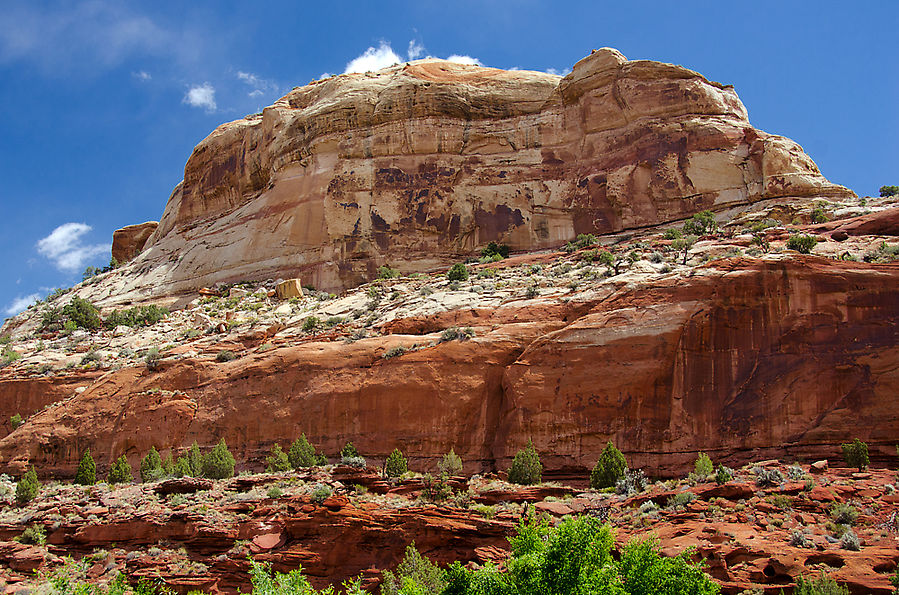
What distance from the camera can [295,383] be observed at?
102ft

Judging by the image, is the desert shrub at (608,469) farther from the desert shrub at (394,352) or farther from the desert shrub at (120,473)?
the desert shrub at (120,473)

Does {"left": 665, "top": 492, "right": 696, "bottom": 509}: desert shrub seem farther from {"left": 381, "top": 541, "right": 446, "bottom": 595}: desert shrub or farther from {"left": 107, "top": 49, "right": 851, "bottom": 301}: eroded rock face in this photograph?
{"left": 107, "top": 49, "right": 851, "bottom": 301}: eroded rock face

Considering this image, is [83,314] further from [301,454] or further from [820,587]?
[820,587]

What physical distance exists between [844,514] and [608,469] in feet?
22.8

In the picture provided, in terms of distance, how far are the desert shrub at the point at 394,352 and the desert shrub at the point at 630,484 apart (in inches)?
403

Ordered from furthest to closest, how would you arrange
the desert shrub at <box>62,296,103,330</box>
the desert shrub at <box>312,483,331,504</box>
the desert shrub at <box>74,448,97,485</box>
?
the desert shrub at <box>62,296,103,330</box> → the desert shrub at <box>74,448,97,485</box> → the desert shrub at <box>312,483,331,504</box>

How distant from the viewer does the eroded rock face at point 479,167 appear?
44.2 meters

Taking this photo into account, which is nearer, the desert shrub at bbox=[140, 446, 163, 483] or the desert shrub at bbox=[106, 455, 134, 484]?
the desert shrub at bbox=[140, 446, 163, 483]

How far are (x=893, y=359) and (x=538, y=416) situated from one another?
1036cm

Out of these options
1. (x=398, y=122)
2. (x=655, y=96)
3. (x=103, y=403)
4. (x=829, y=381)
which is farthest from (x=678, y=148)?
(x=103, y=403)

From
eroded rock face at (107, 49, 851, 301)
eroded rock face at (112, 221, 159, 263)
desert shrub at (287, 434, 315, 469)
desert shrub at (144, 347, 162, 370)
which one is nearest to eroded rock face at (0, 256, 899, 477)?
desert shrub at (144, 347, 162, 370)

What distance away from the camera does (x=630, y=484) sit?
22281 millimetres

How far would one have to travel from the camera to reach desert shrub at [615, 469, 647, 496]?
21.9 meters

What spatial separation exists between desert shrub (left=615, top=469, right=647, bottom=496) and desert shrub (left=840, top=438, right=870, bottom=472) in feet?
16.9
